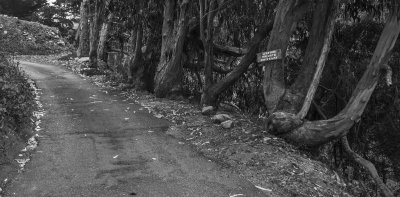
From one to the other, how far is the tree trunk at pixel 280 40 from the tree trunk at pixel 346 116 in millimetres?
630

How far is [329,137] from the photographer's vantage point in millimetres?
7055

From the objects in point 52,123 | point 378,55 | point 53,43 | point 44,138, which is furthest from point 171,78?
point 53,43

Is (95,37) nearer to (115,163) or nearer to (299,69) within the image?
(299,69)

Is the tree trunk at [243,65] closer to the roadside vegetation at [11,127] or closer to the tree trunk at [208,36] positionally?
the tree trunk at [208,36]

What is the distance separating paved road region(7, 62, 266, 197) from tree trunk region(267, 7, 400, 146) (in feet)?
5.35

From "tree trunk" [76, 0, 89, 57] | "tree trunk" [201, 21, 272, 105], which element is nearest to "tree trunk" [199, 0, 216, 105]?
"tree trunk" [201, 21, 272, 105]

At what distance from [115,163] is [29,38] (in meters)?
27.8

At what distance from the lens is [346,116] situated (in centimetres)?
700

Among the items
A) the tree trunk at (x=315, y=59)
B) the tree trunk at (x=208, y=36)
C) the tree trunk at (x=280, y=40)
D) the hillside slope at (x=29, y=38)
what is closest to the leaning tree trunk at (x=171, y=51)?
the tree trunk at (x=208, y=36)

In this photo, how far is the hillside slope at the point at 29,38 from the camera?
99.2ft

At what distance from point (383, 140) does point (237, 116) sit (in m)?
3.81

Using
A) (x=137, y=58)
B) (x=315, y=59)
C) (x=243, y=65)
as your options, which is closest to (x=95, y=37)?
(x=137, y=58)

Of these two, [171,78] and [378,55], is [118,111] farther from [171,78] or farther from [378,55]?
[378,55]

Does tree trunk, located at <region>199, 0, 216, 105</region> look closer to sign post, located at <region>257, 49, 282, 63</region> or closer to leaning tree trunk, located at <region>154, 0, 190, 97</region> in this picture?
leaning tree trunk, located at <region>154, 0, 190, 97</region>
